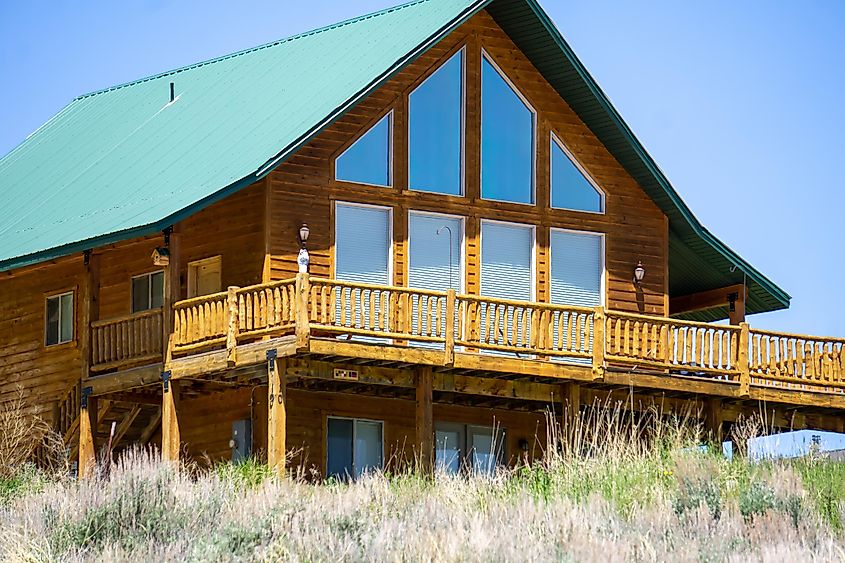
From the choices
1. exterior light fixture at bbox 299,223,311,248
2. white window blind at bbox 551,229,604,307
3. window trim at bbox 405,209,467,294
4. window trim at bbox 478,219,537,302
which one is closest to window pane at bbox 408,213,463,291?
window trim at bbox 405,209,467,294

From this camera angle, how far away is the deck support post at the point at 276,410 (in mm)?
33625

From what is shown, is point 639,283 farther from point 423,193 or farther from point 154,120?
point 154,120

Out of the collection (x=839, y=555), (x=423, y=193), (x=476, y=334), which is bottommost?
(x=839, y=555)

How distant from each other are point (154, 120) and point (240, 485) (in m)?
13.8

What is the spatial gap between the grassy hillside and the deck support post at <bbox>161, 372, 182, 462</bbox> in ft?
12.3

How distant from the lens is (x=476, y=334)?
35094 millimetres

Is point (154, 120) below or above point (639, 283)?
above

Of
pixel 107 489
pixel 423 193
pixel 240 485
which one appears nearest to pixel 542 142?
pixel 423 193

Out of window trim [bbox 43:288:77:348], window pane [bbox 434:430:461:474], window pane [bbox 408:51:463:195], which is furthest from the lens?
window trim [bbox 43:288:77:348]

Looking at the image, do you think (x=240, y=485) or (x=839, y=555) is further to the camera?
(x=240, y=485)

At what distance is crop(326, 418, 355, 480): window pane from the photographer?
37.4 metres

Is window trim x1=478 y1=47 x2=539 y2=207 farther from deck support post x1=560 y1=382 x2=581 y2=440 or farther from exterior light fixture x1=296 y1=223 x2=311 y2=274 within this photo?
deck support post x1=560 y1=382 x2=581 y2=440

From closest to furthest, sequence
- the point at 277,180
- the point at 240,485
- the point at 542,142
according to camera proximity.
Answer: the point at 240,485, the point at 277,180, the point at 542,142

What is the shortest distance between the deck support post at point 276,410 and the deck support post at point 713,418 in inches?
325
